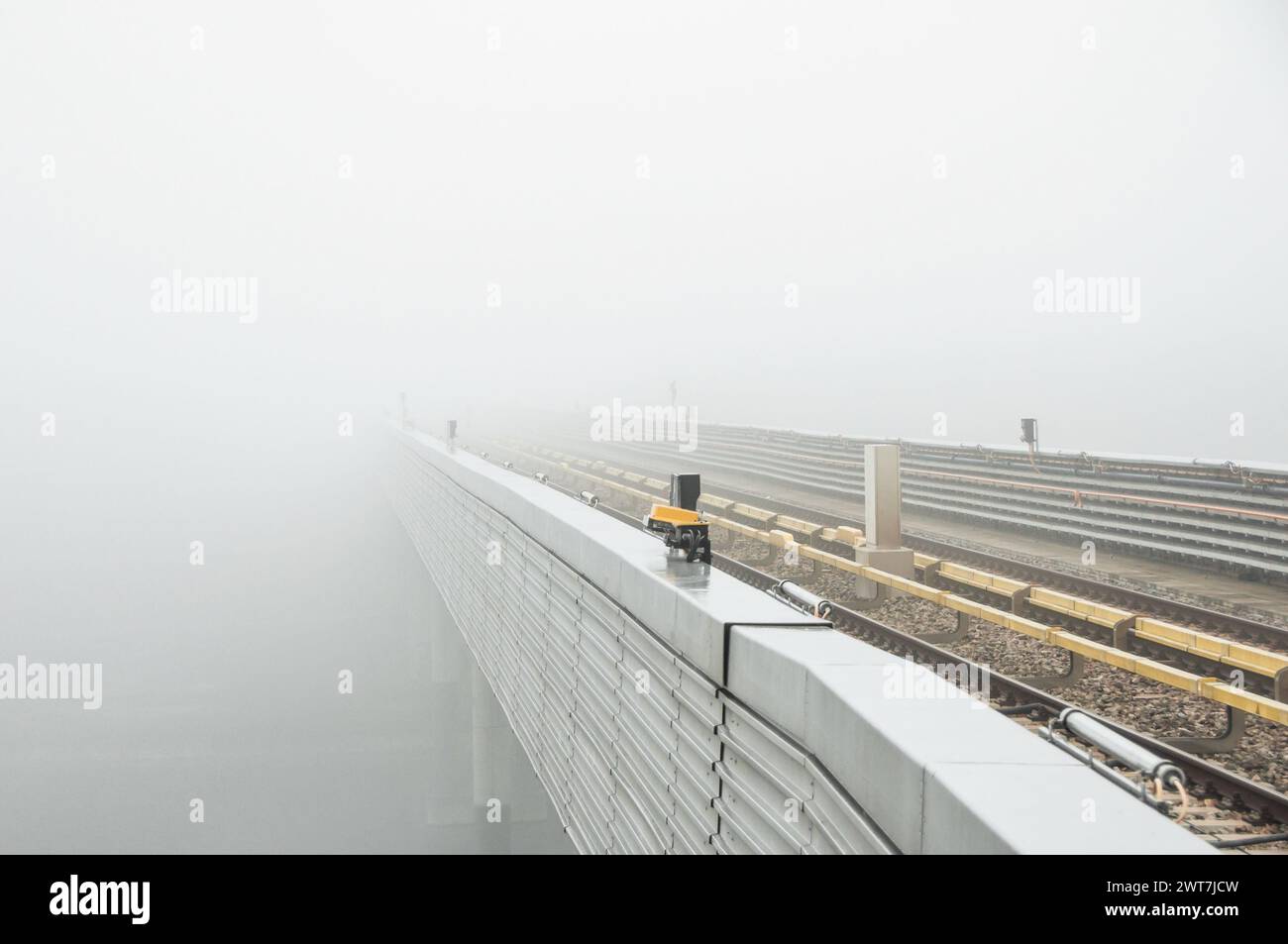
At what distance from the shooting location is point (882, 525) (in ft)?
35.4

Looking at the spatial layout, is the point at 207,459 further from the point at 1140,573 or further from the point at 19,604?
the point at 1140,573

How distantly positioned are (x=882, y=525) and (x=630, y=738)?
5.84 m

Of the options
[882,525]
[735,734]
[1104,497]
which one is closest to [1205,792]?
[735,734]

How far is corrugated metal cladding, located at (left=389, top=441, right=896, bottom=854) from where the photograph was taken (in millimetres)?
3736

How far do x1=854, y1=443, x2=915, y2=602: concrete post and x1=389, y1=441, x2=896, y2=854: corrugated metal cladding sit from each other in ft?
11.6

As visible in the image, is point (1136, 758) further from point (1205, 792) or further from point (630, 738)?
point (630, 738)

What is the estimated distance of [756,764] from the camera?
3.96 m

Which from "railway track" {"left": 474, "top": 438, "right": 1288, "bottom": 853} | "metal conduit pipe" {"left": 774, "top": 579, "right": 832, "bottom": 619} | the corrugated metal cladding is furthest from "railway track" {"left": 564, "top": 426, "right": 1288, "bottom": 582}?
"metal conduit pipe" {"left": 774, "top": 579, "right": 832, "bottom": 619}

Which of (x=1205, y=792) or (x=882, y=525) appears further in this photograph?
(x=882, y=525)

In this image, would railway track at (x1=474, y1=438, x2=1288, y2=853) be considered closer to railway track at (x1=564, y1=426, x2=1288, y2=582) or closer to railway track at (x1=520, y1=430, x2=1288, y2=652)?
railway track at (x1=520, y1=430, x2=1288, y2=652)

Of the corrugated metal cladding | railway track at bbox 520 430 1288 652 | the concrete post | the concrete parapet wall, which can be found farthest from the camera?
the concrete post

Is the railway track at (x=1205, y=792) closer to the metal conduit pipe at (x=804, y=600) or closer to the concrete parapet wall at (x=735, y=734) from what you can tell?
the concrete parapet wall at (x=735, y=734)
